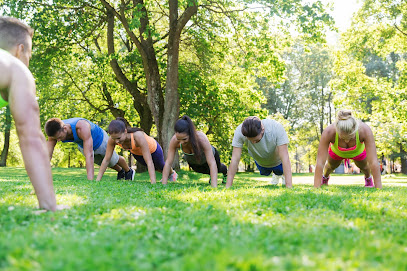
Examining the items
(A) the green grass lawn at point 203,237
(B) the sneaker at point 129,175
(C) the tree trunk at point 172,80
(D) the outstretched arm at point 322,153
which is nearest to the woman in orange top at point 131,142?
(B) the sneaker at point 129,175

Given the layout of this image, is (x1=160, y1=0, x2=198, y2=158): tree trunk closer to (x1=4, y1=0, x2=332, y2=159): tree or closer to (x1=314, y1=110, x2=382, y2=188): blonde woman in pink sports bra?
(x1=4, y1=0, x2=332, y2=159): tree

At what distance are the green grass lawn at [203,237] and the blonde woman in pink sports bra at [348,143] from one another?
139 inches

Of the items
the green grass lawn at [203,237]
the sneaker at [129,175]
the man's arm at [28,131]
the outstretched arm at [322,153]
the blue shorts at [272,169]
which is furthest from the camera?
the sneaker at [129,175]

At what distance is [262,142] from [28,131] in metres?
5.64

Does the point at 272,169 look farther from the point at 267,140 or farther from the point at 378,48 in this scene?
the point at 378,48

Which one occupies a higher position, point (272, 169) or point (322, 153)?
point (322, 153)

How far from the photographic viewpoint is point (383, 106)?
23.4 meters

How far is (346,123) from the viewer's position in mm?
7473

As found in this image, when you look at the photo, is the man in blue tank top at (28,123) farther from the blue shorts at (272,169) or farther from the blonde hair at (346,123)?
the blue shorts at (272,169)

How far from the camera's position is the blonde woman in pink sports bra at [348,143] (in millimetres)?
7559

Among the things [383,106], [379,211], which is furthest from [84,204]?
[383,106]

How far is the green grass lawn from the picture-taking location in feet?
6.76

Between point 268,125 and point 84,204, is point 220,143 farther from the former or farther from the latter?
point 84,204

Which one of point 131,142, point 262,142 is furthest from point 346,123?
point 131,142
